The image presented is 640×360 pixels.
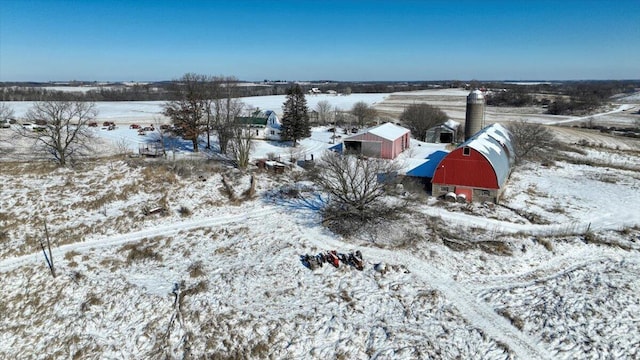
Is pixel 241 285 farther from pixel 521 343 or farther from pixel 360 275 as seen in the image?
pixel 521 343

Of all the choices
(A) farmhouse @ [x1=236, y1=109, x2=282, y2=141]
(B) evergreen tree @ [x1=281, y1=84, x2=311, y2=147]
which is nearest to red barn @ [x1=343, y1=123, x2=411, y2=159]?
(B) evergreen tree @ [x1=281, y1=84, x2=311, y2=147]

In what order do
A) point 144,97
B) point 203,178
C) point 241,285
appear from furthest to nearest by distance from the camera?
1. point 144,97
2. point 203,178
3. point 241,285

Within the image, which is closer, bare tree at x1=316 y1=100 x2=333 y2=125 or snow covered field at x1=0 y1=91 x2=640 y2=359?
snow covered field at x1=0 y1=91 x2=640 y2=359

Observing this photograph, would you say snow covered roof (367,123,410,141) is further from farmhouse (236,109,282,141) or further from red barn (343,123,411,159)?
farmhouse (236,109,282,141)

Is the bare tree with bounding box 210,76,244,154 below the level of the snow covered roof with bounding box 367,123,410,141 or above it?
above

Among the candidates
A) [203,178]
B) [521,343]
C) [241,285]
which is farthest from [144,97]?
[521,343]

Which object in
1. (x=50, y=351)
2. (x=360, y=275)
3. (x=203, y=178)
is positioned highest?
(x=203, y=178)
